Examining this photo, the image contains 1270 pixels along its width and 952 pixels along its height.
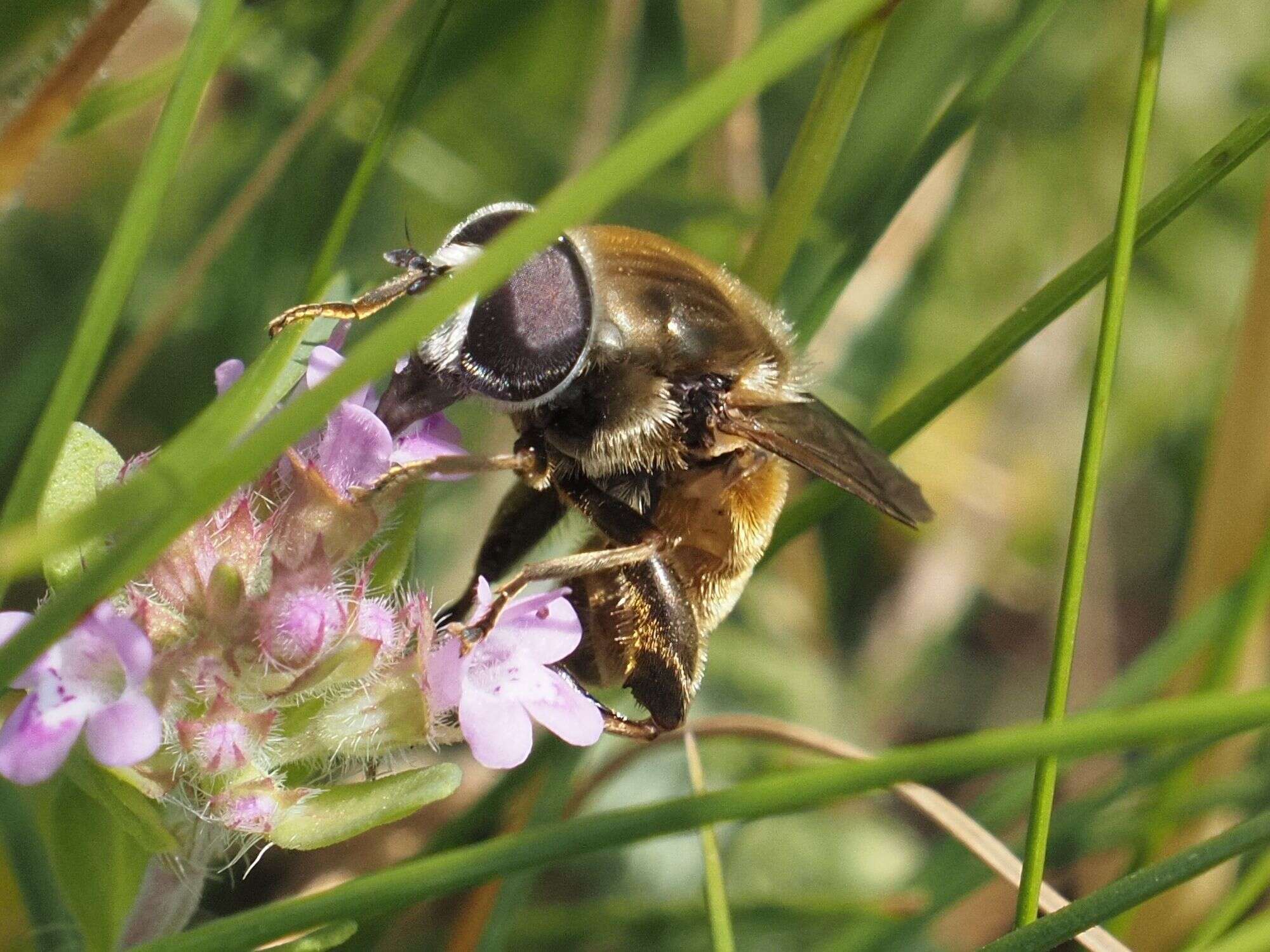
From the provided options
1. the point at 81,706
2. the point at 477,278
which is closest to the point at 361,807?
the point at 81,706

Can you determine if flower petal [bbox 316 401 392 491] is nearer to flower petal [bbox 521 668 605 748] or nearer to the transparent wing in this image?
flower petal [bbox 521 668 605 748]

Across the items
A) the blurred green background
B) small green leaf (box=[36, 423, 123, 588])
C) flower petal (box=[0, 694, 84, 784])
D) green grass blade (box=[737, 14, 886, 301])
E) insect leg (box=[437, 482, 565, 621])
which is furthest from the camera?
the blurred green background

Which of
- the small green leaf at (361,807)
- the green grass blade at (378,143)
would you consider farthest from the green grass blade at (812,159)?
the small green leaf at (361,807)

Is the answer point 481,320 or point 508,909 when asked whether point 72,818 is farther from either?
point 481,320

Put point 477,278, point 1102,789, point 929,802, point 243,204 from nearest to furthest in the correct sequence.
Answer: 1. point 477,278
2. point 929,802
3. point 243,204
4. point 1102,789

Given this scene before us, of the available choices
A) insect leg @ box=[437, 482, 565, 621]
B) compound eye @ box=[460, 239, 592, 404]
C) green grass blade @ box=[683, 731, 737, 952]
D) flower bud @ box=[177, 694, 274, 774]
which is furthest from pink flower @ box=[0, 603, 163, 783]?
insect leg @ box=[437, 482, 565, 621]

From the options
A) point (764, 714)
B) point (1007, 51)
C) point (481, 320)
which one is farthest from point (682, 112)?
point (764, 714)

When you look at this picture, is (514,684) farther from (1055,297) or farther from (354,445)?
(1055,297)
